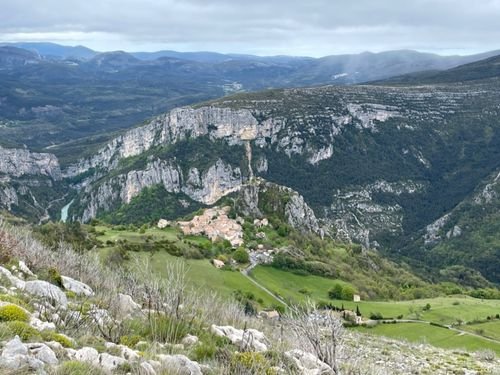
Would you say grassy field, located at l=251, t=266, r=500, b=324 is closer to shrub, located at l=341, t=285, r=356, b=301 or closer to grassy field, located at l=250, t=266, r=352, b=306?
grassy field, located at l=250, t=266, r=352, b=306

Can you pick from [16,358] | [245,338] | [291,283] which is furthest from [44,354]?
[291,283]

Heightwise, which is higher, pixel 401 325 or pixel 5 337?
pixel 5 337

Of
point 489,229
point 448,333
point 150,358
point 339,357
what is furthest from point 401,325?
point 489,229

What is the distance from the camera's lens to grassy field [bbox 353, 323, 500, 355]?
51.9 m

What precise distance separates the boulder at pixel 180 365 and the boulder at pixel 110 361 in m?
0.92

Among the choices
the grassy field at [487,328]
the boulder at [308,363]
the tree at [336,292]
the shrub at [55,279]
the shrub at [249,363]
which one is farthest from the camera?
the tree at [336,292]

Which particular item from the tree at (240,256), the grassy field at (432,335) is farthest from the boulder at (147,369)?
the tree at (240,256)

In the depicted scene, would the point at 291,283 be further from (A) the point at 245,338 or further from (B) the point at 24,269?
(A) the point at 245,338

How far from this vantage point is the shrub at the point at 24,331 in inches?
466

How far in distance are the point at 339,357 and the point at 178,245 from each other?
7137cm

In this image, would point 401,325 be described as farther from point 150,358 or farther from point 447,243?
point 447,243

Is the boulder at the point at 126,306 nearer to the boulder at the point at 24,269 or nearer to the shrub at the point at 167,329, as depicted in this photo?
the shrub at the point at 167,329

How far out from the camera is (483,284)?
470 feet

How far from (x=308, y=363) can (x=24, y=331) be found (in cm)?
715
